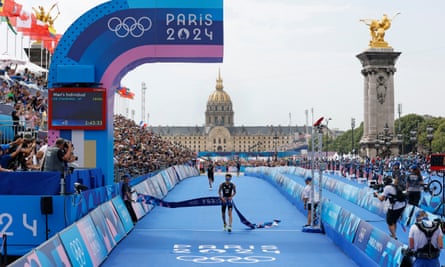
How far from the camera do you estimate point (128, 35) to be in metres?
19.5

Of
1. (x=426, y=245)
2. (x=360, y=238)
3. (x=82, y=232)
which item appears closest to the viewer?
(x=426, y=245)

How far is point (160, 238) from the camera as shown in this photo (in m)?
17.7

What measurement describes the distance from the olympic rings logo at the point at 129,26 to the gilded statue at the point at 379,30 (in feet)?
201

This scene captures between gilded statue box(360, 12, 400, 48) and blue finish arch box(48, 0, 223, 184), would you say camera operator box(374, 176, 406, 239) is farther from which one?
gilded statue box(360, 12, 400, 48)

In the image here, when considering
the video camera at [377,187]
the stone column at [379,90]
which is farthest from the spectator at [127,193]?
Answer: the stone column at [379,90]

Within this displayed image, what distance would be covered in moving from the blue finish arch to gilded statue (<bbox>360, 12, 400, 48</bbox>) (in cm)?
6070

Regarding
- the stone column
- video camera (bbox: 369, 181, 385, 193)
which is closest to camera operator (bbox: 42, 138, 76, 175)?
video camera (bbox: 369, 181, 385, 193)

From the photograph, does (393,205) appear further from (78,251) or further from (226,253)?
(78,251)

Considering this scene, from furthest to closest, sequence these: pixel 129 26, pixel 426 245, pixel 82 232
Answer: pixel 129 26
pixel 82 232
pixel 426 245

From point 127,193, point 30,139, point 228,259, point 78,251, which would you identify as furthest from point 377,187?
point 78,251

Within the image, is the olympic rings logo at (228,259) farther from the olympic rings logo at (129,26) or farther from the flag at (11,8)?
the flag at (11,8)

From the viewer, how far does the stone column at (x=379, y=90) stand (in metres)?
75.9

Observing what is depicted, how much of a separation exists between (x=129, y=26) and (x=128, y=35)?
0.83 ft

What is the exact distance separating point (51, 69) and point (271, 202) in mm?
13453
